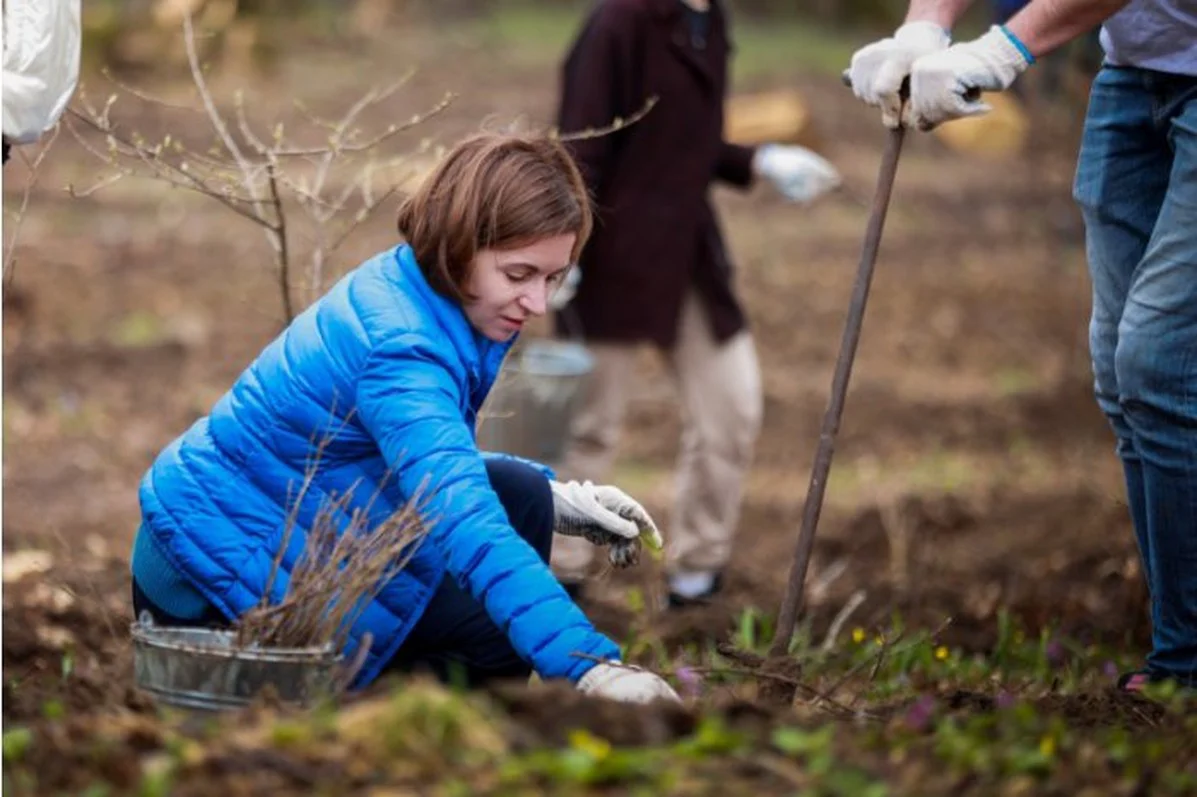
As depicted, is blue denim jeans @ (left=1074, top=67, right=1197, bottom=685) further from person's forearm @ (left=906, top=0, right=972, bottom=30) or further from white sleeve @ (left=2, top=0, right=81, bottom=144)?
white sleeve @ (left=2, top=0, right=81, bottom=144)

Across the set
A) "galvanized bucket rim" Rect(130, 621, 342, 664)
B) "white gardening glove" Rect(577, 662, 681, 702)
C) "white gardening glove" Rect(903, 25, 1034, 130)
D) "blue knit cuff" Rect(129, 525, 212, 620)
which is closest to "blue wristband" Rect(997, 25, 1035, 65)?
"white gardening glove" Rect(903, 25, 1034, 130)

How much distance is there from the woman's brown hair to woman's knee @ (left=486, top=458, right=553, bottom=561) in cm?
42

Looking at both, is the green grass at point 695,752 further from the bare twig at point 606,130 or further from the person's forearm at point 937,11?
the person's forearm at point 937,11

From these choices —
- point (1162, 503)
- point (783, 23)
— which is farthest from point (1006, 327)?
point (783, 23)

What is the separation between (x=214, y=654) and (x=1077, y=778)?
4.15ft

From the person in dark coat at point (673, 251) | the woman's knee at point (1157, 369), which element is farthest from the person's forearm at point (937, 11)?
the person in dark coat at point (673, 251)

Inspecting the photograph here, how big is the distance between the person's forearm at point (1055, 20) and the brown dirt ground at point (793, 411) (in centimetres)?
120

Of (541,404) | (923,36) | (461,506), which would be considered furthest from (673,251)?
(461,506)

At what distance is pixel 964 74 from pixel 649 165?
2.63m

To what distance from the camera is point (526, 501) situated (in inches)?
149

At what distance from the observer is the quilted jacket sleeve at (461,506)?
3.21m

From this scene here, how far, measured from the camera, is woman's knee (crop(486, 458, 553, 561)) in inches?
149

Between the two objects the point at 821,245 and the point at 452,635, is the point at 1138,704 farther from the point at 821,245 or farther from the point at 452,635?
the point at 821,245

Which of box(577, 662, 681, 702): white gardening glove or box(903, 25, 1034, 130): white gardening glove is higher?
box(903, 25, 1034, 130): white gardening glove
